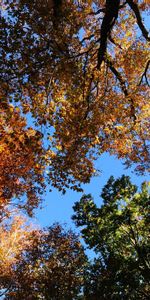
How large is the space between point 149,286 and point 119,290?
1.62m

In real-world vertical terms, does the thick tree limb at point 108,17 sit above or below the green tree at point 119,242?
above

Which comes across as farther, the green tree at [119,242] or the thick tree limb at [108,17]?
the green tree at [119,242]

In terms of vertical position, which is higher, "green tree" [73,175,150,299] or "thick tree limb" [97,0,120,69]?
"thick tree limb" [97,0,120,69]

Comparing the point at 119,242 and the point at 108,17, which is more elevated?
the point at 108,17

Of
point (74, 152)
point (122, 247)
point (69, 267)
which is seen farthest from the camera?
point (69, 267)

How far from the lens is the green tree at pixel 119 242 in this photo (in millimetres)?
16484

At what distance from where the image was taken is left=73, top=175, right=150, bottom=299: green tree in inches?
649

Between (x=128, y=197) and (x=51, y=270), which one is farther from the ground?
(x=128, y=197)

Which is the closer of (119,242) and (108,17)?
(108,17)

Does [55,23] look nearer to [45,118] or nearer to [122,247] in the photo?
[45,118]

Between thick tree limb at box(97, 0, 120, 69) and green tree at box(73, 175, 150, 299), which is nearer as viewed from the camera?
thick tree limb at box(97, 0, 120, 69)

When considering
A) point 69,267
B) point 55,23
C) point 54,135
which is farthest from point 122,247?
point 55,23

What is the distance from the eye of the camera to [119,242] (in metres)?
17.5

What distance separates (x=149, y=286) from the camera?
16.3m
